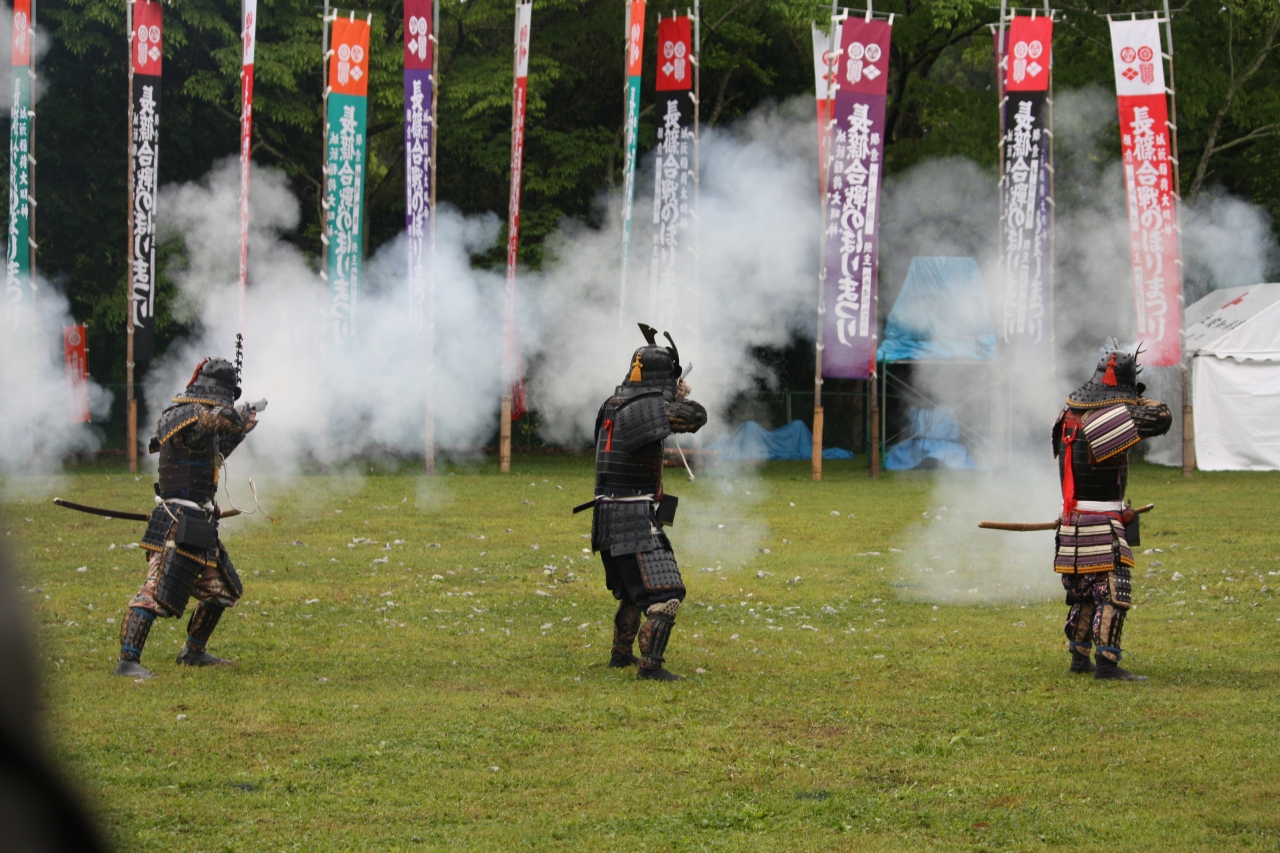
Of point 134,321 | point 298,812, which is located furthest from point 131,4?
point 298,812

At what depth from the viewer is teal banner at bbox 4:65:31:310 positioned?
21.8m

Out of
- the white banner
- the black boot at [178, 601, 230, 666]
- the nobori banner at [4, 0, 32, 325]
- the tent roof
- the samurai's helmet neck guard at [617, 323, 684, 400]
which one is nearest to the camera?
the black boot at [178, 601, 230, 666]

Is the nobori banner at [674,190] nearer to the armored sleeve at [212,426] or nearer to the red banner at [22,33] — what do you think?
the red banner at [22,33]

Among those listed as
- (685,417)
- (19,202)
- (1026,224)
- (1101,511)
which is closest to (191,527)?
(685,417)

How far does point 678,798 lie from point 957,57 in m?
41.5

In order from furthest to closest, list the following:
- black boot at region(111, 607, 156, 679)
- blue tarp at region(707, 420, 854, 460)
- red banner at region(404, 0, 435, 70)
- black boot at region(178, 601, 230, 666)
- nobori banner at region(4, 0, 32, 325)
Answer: blue tarp at region(707, 420, 854, 460) → nobori banner at region(4, 0, 32, 325) → red banner at region(404, 0, 435, 70) → black boot at region(178, 601, 230, 666) → black boot at region(111, 607, 156, 679)

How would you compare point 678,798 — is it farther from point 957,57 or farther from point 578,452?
point 957,57

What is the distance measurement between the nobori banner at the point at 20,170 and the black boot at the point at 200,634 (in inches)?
612

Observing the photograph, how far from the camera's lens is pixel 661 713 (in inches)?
295

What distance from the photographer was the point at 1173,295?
71.4ft

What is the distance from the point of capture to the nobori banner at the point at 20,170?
2166 cm

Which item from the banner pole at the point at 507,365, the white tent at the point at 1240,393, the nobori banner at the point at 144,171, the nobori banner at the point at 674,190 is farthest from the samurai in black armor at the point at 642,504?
the white tent at the point at 1240,393

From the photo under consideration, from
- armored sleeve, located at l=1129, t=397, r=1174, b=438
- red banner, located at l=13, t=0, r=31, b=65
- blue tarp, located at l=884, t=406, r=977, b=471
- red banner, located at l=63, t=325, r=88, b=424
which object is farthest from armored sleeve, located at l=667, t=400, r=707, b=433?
red banner, located at l=63, t=325, r=88, b=424

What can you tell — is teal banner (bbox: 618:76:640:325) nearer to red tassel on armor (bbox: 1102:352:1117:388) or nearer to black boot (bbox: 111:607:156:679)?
red tassel on armor (bbox: 1102:352:1117:388)
